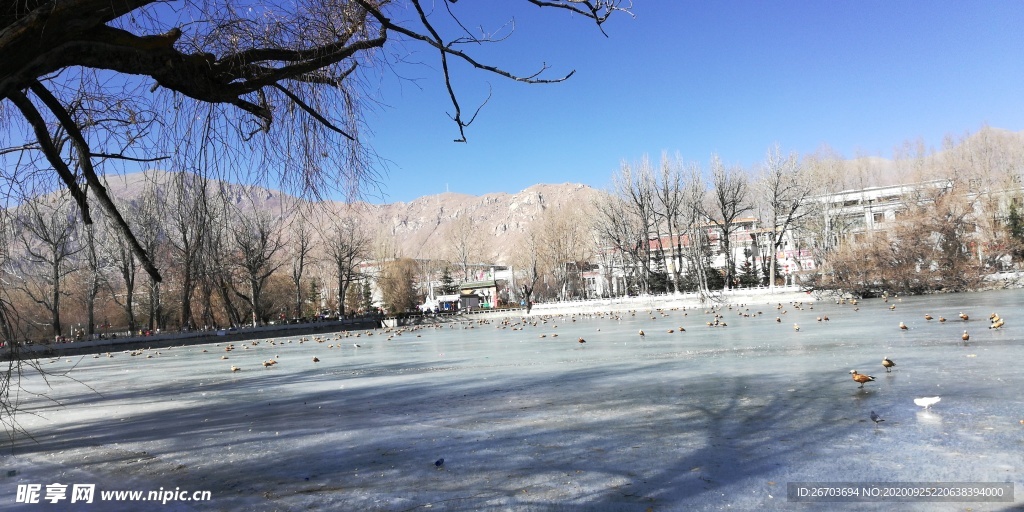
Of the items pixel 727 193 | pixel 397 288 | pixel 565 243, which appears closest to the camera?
pixel 727 193

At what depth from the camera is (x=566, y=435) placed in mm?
3977

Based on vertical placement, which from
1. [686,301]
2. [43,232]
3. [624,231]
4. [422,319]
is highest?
[624,231]

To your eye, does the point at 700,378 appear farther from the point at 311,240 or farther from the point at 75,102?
the point at 75,102

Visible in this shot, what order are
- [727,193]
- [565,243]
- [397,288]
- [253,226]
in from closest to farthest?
1. [253,226]
2. [727,193]
3. [397,288]
4. [565,243]

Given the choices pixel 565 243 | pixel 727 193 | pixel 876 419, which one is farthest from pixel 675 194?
pixel 876 419

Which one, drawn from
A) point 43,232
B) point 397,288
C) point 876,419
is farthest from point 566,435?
point 397,288

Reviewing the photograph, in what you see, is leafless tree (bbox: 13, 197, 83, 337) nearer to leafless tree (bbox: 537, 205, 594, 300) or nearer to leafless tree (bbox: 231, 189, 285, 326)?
leafless tree (bbox: 231, 189, 285, 326)

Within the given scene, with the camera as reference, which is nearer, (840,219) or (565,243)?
(840,219)

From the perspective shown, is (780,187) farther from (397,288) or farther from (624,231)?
(397,288)

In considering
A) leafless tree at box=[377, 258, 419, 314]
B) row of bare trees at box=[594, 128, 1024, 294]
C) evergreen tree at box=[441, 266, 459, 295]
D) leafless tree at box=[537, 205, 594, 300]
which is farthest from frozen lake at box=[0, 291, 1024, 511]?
evergreen tree at box=[441, 266, 459, 295]

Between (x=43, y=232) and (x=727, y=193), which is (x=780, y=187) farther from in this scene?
(x=43, y=232)

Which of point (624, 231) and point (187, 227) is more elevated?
point (624, 231)

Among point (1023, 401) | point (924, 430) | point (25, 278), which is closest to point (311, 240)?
point (25, 278)

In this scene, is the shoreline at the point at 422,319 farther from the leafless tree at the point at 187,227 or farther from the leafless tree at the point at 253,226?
the leafless tree at the point at 187,227
